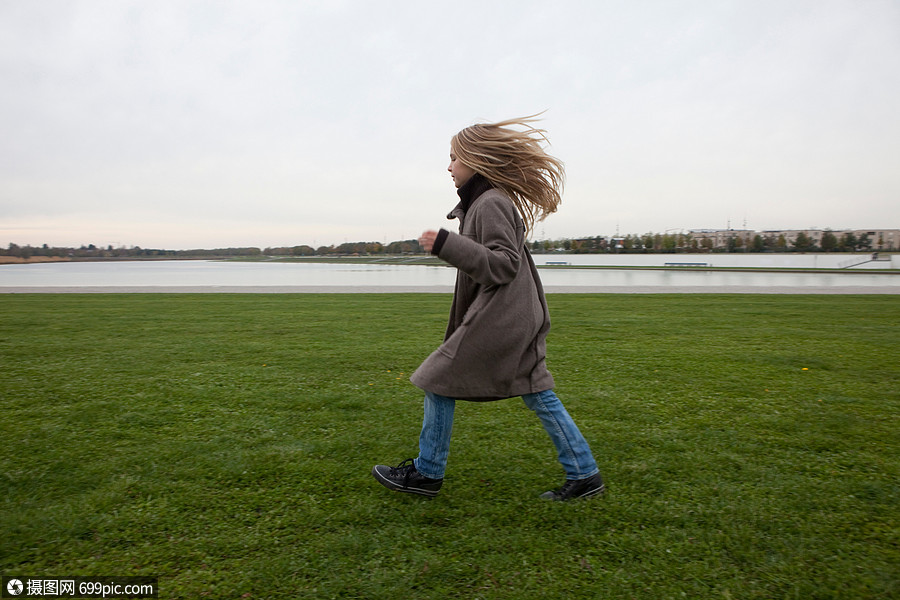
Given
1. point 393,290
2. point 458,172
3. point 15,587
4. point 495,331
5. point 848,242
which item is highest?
point 848,242

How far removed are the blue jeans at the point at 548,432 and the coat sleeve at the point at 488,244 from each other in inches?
26.6

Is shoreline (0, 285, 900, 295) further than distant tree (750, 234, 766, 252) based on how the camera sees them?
No

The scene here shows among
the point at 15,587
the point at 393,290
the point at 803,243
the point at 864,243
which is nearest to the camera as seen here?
the point at 15,587

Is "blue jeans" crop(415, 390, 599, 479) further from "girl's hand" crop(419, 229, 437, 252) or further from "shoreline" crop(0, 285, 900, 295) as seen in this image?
"shoreline" crop(0, 285, 900, 295)

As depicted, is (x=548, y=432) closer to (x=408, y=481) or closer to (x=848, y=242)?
(x=408, y=481)

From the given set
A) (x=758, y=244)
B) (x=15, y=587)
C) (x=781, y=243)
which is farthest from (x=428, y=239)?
(x=781, y=243)

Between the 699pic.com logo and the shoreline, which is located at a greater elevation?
the shoreline

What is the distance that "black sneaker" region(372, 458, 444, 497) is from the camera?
2.95 m

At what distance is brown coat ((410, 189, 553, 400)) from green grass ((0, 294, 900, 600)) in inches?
25.5

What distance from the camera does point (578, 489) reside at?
290cm

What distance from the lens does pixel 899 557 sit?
234cm

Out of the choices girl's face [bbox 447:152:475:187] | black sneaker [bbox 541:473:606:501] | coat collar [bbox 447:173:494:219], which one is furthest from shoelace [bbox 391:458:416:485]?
girl's face [bbox 447:152:475:187]

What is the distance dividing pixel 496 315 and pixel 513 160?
81 cm

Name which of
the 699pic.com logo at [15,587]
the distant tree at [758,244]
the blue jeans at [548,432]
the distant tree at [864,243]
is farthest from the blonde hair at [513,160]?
the distant tree at [864,243]
